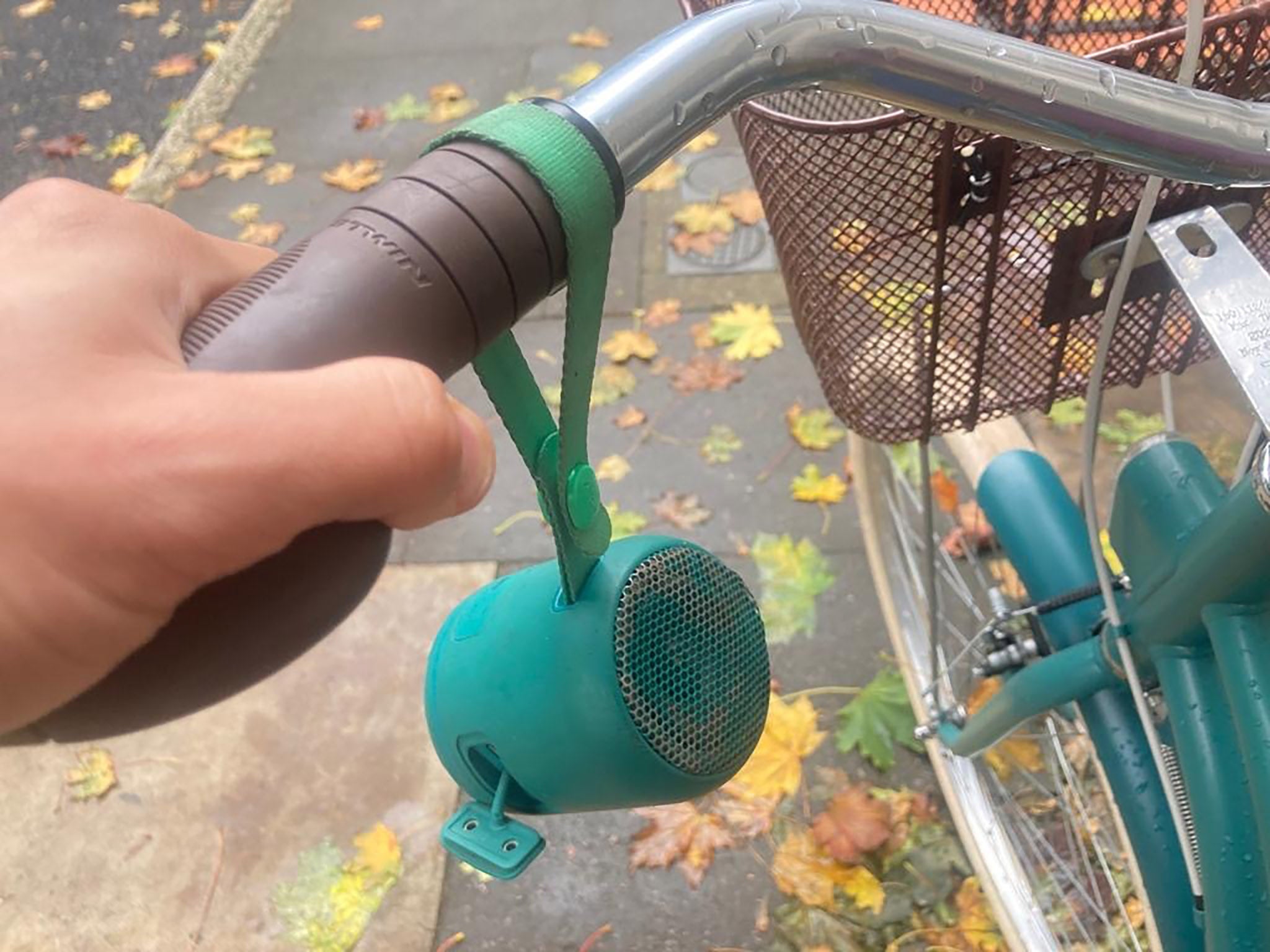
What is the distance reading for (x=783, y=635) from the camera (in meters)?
2.00

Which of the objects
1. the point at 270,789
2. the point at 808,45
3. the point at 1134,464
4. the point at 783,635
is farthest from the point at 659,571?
the point at 270,789

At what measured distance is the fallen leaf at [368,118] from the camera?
131 inches

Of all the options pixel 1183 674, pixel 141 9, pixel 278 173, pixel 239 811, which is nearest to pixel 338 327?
pixel 1183 674

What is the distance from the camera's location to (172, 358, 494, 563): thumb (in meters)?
0.36

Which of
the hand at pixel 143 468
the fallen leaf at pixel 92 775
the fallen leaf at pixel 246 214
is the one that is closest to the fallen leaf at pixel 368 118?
the fallen leaf at pixel 246 214

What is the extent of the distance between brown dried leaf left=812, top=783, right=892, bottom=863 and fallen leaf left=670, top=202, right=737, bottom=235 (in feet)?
5.13

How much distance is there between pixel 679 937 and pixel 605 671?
1185mm

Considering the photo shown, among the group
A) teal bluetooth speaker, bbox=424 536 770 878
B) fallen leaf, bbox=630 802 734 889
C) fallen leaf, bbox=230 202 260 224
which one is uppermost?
teal bluetooth speaker, bbox=424 536 770 878

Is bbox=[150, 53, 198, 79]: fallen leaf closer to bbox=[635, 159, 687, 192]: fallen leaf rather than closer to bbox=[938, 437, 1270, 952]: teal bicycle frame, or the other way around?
bbox=[635, 159, 687, 192]: fallen leaf

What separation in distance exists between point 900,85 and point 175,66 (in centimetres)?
390

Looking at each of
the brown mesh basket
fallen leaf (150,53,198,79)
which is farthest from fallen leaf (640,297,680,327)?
fallen leaf (150,53,198,79)

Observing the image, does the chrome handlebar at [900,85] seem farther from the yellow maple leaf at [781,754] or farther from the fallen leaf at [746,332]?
the fallen leaf at [746,332]

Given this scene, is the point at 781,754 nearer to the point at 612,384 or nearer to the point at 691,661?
the point at 612,384

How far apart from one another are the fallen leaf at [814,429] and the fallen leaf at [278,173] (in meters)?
1.84
